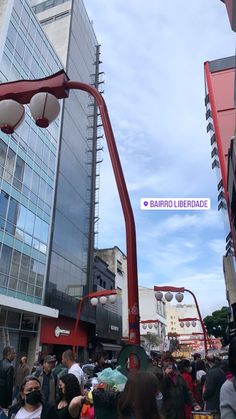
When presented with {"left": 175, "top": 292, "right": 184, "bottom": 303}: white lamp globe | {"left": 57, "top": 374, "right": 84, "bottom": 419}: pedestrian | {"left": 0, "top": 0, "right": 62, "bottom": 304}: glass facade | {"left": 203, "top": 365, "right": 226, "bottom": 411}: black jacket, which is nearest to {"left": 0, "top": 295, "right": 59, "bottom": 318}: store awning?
{"left": 0, "top": 0, "right": 62, "bottom": 304}: glass facade

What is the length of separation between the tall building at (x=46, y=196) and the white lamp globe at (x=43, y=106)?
1613cm

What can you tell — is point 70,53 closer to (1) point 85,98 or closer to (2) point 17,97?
(1) point 85,98

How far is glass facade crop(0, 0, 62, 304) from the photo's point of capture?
72.1ft

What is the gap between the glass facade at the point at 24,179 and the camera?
21969mm

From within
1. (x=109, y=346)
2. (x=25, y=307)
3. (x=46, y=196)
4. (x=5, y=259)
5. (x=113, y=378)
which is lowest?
(x=113, y=378)

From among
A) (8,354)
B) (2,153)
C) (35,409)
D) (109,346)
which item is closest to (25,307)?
(2,153)

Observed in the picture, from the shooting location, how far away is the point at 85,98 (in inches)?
1581

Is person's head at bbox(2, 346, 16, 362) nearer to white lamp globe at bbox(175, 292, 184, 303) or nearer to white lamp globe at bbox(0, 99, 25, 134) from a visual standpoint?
white lamp globe at bbox(0, 99, 25, 134)

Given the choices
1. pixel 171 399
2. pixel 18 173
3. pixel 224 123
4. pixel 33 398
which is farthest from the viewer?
pixel 18 173

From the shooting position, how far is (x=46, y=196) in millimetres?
27922

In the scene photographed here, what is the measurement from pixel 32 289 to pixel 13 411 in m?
20.9

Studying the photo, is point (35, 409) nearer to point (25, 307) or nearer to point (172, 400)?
point (172, 400)

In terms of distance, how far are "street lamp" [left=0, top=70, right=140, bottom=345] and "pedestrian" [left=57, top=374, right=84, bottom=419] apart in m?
0.79

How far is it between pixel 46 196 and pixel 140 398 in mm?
26271
